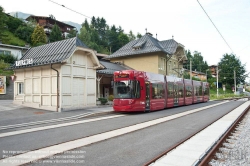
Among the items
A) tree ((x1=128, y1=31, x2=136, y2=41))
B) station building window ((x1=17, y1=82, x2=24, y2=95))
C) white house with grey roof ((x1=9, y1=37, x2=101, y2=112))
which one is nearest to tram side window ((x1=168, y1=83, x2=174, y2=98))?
white house with grey roof ((x1=9, y1=37, x2=101, y2=112))

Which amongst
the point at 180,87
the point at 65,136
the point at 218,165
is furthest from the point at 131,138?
the point at 180,87

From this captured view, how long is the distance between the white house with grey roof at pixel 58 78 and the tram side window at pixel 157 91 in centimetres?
593

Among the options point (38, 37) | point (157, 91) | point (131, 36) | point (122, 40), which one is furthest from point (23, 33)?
point (131, 36)

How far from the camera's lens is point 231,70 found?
7694 cm

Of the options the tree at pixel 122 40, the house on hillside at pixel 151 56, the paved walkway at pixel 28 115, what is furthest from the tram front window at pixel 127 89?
the tree at pixel 122 40

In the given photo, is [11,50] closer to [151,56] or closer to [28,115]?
[151,56]

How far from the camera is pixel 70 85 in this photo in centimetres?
1950

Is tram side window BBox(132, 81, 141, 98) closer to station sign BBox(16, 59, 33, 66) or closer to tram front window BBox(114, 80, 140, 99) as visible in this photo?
tram front window BBox(114, 80, 140, 99)

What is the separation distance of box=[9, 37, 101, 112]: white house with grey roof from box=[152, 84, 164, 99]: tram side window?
233 inches

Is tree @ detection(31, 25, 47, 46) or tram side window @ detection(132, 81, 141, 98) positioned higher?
tree @ detection(31, 25, 47, 46)

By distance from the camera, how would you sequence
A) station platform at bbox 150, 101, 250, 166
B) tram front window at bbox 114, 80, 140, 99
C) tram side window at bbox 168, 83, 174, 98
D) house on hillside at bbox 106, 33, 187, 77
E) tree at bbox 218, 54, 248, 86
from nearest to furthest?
1. station platform at bbox 150, 101, 250, 166
2. tram front window at bbox 114, 80, 140, 99
3. tram side window at bbox 168, 83, 174, 98
4. house on hillside at bbox 106, 33, 187, 77
5. tree at bbox 218, 54, 248, 86

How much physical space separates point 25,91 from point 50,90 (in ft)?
12.8

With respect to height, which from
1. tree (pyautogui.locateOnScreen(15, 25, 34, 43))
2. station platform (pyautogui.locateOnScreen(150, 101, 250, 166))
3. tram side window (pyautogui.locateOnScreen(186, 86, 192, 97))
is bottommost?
station platform (pyautogui.locateOnScreen(150, 101, 250, 166))

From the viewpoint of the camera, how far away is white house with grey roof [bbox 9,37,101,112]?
18.7 meters
